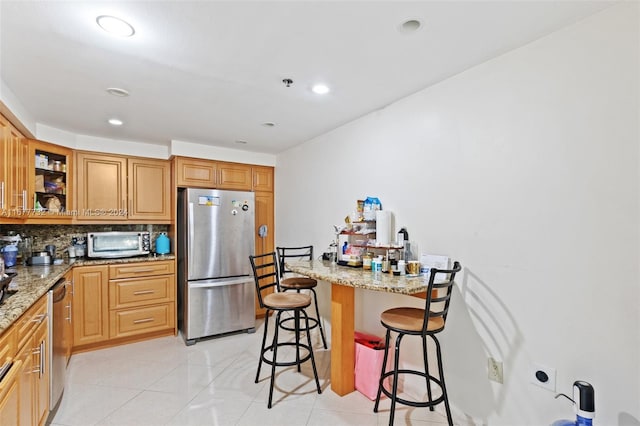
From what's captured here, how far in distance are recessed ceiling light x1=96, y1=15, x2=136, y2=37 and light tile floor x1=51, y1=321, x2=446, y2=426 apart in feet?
7.79

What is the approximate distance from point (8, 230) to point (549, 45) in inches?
190

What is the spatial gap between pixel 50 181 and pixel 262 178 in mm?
2300

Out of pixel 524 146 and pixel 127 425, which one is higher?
pixel 524 146

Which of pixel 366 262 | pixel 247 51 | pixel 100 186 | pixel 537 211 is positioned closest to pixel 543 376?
pixel 537 211

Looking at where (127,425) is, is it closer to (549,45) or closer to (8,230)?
(8,230)

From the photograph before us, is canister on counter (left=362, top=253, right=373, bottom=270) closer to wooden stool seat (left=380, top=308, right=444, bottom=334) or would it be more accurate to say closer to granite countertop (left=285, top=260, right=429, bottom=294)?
granite countertop (left=285, top=260, right=429, bottom=294)

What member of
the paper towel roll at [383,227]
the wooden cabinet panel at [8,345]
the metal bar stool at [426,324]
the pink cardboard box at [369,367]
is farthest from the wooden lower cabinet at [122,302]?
the metal bar stool at [426,324]

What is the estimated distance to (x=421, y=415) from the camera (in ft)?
7.09

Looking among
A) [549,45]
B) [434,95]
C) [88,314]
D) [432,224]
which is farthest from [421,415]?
[88,314]

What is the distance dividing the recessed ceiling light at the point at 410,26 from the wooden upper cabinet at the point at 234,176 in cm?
295

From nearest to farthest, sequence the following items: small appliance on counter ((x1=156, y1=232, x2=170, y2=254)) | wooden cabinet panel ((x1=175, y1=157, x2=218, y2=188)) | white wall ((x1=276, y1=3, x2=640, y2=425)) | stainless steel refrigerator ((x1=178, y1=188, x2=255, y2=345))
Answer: white wall ((x1=276, y1=3, x2=640, y2=425))
stainless steel refrigerator ((x1=178, y1=188, x2=255, y2=345))
wooden cabinet panel ((x1=175, y1=157, x2=218, y2=188))
small appliance on counter ((x1=156, y1=232, x2=170, y2=254))

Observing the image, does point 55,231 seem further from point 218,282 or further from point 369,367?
point 369,367

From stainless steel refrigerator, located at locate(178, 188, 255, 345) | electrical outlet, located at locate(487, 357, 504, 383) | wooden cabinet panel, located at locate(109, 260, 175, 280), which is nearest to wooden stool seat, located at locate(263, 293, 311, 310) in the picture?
electrical outlet, located at locate(487, 357, 504, 383)

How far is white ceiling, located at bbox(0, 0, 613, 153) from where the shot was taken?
4.77 ft
